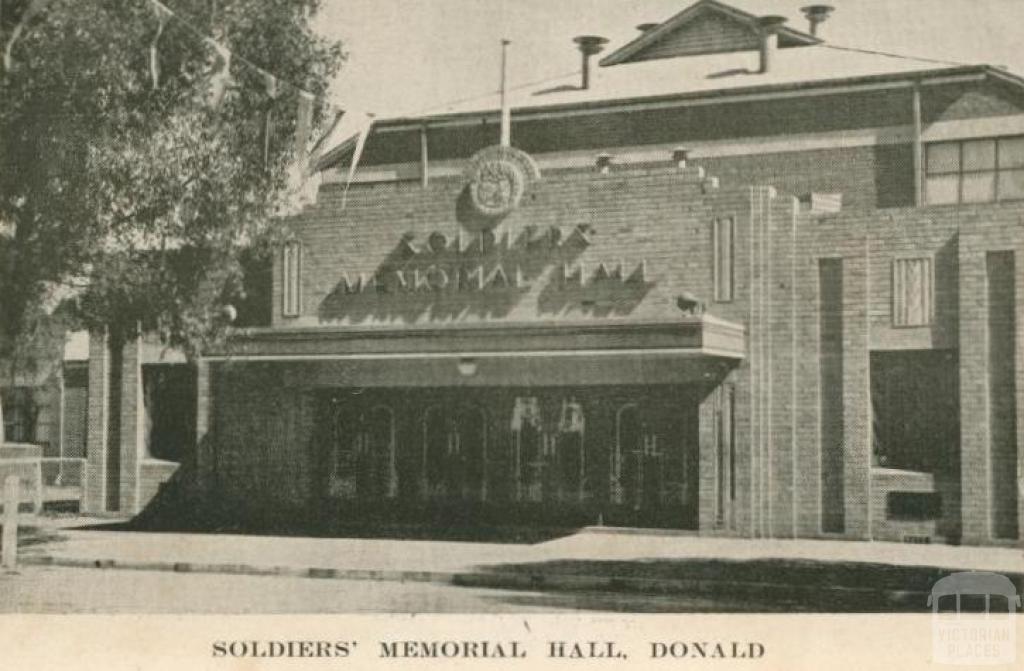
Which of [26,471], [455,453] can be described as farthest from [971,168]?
[26,471]

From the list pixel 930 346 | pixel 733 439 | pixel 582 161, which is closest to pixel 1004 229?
pixel 930 346

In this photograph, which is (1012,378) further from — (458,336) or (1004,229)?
(458,336)

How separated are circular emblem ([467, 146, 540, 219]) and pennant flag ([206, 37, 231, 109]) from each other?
4.68 metres

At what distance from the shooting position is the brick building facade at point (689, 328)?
20250mm

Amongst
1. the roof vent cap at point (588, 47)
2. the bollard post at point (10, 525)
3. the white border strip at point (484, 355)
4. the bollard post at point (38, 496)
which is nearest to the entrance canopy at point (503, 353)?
the white border strip at point (484, 355)

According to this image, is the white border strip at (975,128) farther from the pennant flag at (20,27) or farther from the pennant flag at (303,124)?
the pennant flag at (20,27)

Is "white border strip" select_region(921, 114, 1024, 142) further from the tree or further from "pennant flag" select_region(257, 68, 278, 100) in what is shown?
"pennant flag" select_region(257, 68, 278, 100)

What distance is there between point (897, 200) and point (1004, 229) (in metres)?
6.02

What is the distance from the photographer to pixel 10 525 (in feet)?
57.4

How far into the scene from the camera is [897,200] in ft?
84.6

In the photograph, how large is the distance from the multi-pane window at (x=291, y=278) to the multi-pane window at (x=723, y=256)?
7.19m

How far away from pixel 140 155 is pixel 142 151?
69mm

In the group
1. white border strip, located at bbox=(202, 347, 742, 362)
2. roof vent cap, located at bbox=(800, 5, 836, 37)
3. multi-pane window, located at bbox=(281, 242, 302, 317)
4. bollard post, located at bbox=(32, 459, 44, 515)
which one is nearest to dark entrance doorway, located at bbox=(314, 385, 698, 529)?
multi-pane window, located at bbox=(281, 242, 302, 317)

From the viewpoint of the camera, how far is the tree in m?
18.3
